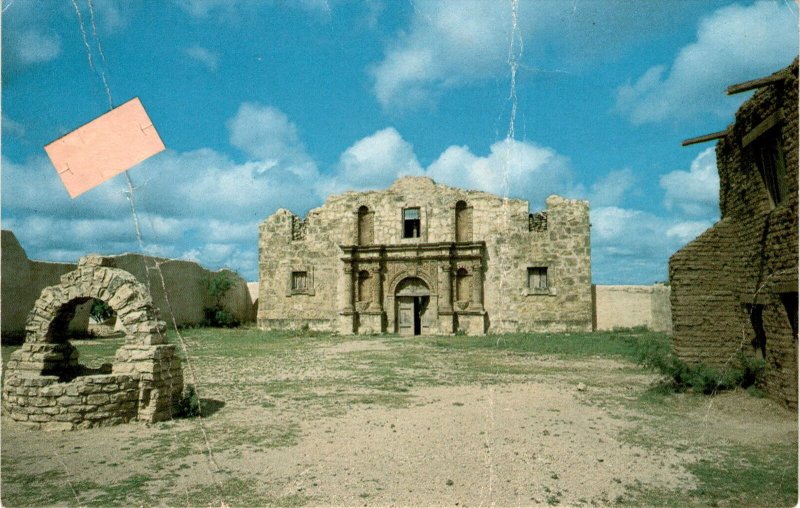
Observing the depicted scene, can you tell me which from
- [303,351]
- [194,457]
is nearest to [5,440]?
[194,457]

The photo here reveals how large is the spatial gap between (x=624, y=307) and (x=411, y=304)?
9287mm

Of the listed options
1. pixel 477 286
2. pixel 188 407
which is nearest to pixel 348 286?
pixel 477 286

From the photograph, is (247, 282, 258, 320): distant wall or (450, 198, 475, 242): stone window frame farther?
(247, 282, 258, 320): distant wall

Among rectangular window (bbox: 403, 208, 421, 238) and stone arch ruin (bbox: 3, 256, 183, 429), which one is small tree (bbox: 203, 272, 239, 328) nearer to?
rectangular window (bbox: 403, 208, 421, 238)

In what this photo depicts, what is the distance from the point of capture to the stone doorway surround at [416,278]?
74.6 ft

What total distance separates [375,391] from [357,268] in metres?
14.8

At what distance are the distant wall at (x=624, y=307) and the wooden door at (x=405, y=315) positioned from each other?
7944 mm

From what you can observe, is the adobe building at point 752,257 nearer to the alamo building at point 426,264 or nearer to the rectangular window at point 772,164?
the rectangular window at point 772,164

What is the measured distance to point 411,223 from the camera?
82.4 feet

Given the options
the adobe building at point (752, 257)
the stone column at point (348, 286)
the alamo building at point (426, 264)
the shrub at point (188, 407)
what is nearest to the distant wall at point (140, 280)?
the shrub at point (188, 407)

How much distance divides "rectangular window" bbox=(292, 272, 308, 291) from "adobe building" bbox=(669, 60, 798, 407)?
18.7m

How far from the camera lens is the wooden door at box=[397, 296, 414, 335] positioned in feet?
77.6

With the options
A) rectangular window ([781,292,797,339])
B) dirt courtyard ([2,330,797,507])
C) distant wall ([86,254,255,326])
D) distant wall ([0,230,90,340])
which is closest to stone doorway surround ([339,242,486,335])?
distant wall ([86,254,255,326])

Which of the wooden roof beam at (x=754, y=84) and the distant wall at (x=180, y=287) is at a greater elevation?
the wooden roof beam at (x=754, y=84)
